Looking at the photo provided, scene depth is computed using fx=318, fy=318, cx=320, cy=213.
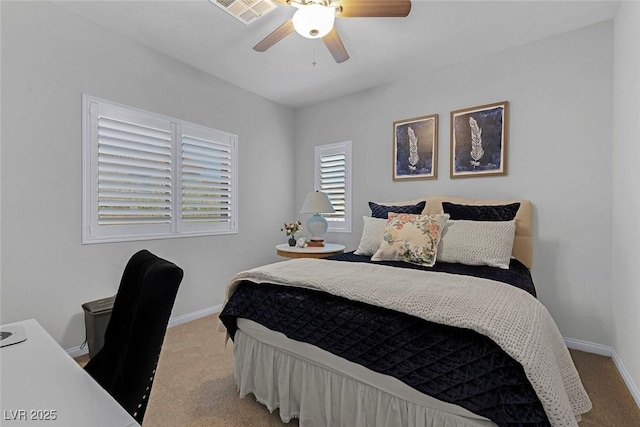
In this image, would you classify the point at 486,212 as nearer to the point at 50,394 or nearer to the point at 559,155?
the point at 559,155

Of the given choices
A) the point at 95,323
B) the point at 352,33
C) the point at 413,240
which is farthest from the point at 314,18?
the point at 95,323

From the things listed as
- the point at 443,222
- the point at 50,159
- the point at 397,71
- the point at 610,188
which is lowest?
the point at 443,222

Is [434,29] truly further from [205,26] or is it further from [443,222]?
[205,26]

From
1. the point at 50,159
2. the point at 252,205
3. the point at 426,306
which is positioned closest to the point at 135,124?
the point at 50,159

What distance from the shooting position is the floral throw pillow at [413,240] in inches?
92.0

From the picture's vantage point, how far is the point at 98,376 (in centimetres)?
104

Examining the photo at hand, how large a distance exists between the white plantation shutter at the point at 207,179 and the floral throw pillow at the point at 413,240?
186cm

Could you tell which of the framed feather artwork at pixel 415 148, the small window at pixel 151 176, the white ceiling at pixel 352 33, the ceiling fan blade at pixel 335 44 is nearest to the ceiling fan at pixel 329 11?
the ceiling fan blade at pixel 335 44

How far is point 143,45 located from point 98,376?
111 inches

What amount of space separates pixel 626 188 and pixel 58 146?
3.94 metres

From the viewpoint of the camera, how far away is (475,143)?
3018 mm

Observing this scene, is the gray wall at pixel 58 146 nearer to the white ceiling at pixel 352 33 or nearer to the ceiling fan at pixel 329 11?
the white ceiling at pixel 352 33

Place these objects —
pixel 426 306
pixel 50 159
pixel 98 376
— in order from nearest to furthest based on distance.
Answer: pixel 98 376 < pixel 426 306 < pixel 50 159

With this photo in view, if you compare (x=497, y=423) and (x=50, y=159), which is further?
(x=50, y=159)
